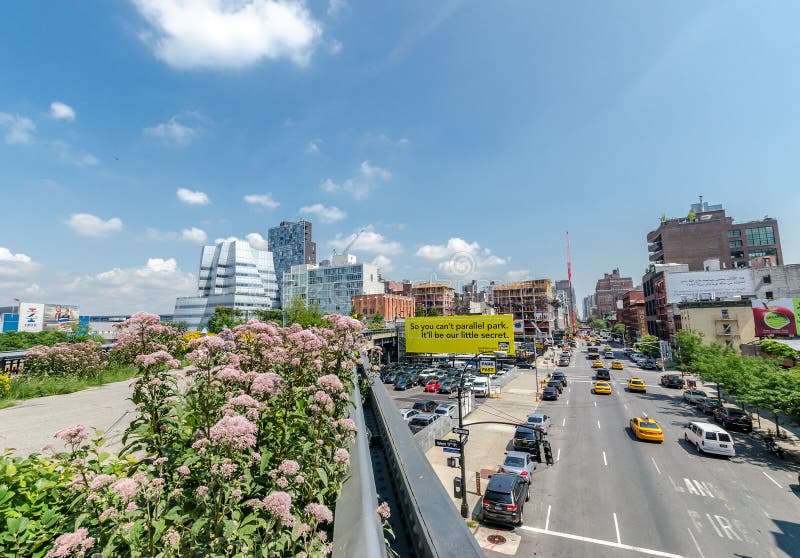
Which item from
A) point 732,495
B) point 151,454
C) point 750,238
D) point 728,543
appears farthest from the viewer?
point 750,238

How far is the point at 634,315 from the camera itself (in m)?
104

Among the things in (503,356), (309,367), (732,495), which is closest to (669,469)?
(732,495)

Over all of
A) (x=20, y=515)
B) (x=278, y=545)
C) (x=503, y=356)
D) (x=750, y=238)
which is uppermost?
(x=750, y=238)

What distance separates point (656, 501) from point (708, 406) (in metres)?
20.3

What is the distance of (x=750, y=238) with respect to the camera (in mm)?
90812

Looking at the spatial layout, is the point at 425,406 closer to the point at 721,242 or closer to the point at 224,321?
the point at 224,321

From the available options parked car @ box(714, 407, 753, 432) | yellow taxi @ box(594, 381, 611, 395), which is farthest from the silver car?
yellow taxi @ box(594, 381, 611, 395)

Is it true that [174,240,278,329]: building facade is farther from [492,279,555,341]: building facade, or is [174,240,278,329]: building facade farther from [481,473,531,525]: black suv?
[481,473,531,525]: black suv

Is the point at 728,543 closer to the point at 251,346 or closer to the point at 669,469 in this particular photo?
the point at 669,469

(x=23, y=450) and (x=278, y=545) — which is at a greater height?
(x=278, y=545)

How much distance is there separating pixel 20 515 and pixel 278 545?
2436 mm

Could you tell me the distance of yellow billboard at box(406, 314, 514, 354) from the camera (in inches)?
1342

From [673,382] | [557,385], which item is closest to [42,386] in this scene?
[557,385]

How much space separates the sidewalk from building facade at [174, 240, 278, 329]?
109503 mm
